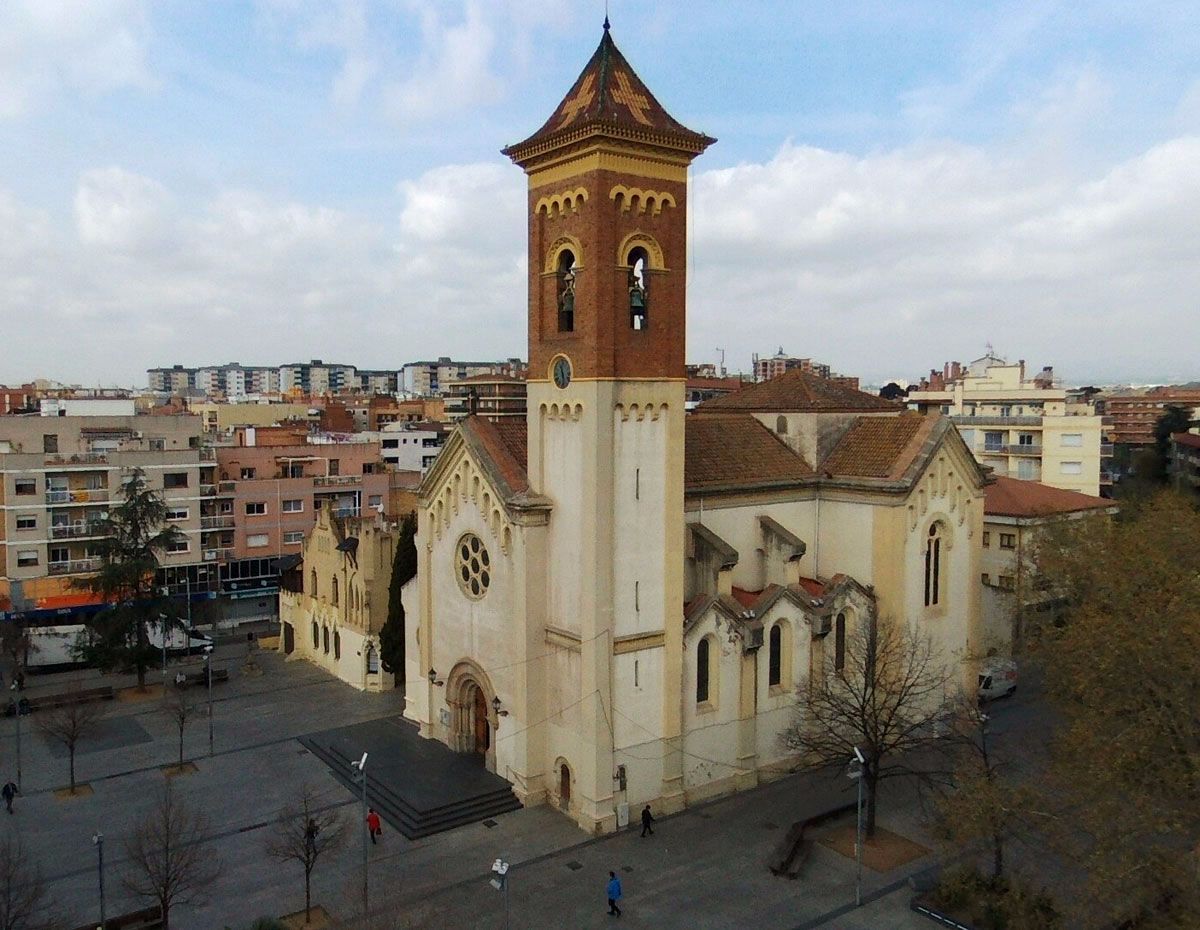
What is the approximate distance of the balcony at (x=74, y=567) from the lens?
51.7 m

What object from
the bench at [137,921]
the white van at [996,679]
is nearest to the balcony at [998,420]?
the white van at [996,679]

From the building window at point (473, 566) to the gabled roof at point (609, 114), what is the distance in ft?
39.7

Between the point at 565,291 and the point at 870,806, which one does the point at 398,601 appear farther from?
the point at 870,806

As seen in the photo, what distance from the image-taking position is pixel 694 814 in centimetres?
2817

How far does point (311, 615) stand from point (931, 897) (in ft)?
105

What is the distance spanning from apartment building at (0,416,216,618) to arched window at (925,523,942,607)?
36.3 m

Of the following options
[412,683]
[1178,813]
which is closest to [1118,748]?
[1178,813]

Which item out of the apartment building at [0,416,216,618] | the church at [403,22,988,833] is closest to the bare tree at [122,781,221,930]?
the church at [403,22,988,833]

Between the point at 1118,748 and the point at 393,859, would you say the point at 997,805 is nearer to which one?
the point at 1118,748

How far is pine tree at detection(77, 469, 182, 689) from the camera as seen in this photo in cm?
4166

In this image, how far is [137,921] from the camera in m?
22.1

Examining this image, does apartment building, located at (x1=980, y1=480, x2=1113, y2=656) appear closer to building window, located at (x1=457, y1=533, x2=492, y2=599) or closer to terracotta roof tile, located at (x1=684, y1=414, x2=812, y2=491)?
terracotta roof tile, located at (x1=684, y1=414, x2=812, y2=491)

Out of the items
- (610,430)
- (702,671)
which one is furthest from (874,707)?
(610,430)

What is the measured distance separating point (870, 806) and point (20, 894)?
21057 millimetres
